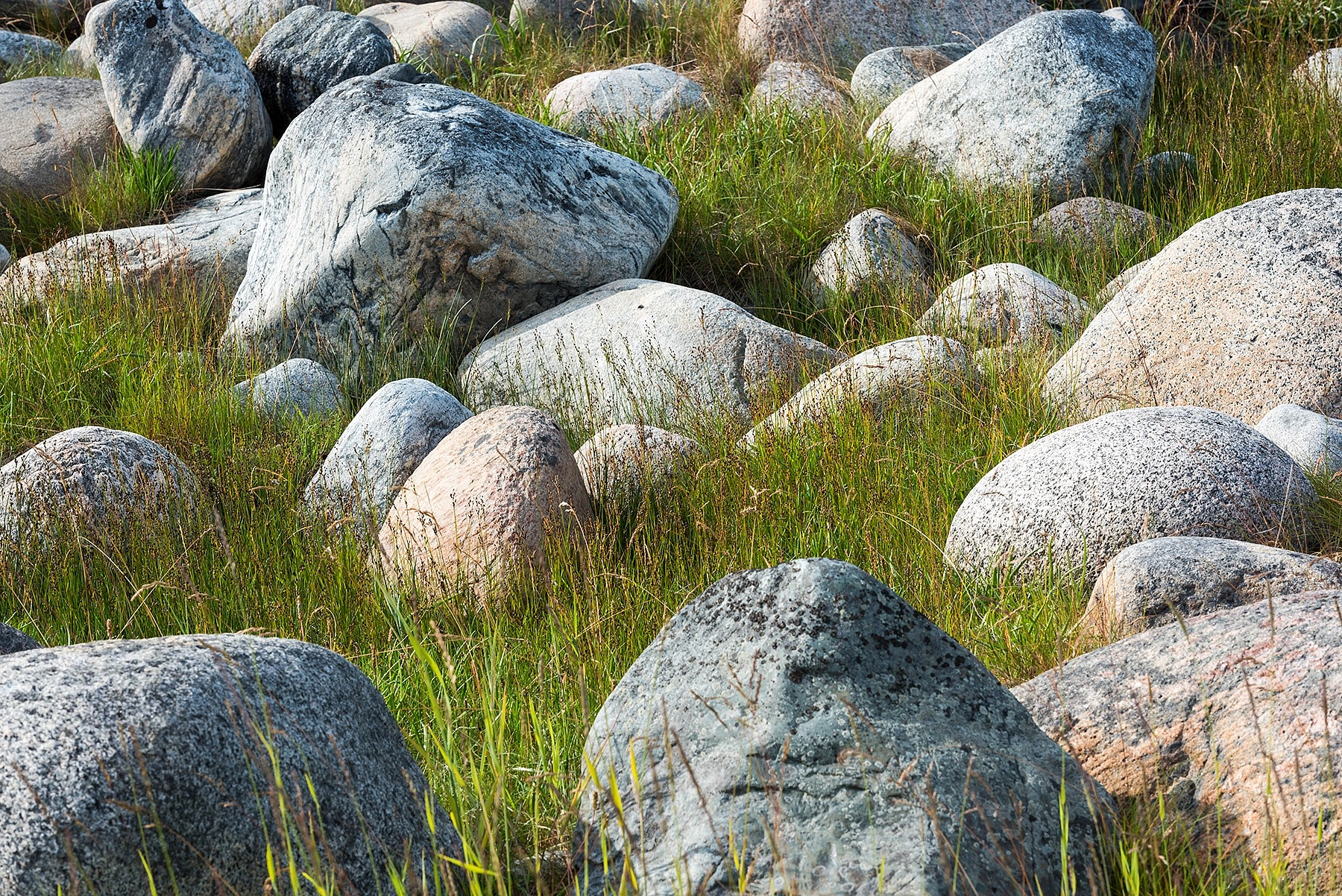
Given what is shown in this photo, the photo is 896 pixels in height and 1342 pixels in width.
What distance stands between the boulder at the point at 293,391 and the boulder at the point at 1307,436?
3629mm

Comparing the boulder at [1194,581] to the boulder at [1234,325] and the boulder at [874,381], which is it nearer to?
the boulder at [1234,325]

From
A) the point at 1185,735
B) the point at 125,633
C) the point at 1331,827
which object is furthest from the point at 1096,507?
the point at 125,633

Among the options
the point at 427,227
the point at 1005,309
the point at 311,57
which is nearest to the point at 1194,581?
the point at 1005,309

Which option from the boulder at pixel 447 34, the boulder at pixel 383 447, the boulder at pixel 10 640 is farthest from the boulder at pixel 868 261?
the boulder at pixel 10 640

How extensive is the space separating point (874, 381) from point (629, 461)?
1034 mm

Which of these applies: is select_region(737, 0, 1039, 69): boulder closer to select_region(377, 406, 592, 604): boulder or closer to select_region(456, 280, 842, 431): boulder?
select_region(456, 280, 842, 431): boulder

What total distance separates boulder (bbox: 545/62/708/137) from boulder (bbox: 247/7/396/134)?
1.20m

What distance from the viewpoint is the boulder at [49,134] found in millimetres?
7004

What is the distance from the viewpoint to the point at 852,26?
312 inches

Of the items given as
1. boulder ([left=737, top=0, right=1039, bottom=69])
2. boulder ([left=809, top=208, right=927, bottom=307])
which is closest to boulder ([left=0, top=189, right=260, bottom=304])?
boulder ([left=809, top=208, right=927, bottom=307])

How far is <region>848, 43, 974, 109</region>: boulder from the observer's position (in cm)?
714

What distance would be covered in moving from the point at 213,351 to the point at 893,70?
4446 mm

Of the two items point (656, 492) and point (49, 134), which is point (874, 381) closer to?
point (656, 492)

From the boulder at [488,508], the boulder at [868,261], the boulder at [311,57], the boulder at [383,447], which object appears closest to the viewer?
the boulder at [488,508]
